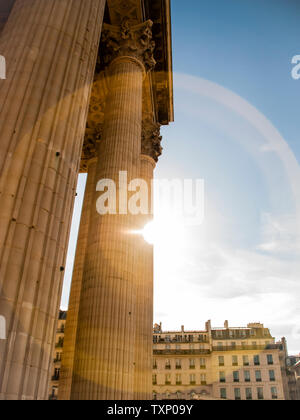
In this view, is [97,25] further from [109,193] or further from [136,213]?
[136,213]

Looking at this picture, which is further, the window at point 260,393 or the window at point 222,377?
the window at point 222,377

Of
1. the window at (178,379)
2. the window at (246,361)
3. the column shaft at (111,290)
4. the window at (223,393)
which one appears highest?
the window at (246,361)

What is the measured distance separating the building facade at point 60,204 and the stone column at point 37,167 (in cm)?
2

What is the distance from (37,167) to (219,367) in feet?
268

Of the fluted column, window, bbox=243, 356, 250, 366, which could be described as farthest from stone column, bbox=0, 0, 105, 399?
window, bbox=243, 356, 250, 366

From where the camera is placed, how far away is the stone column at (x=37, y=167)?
733 centimetres

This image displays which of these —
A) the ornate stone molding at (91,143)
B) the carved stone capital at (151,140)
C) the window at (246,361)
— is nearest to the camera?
the carved stone capital at (151,140)

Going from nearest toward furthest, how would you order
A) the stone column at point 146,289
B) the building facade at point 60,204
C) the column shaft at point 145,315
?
the building facade at point 60,204, the column shaft at point 145,315, the stone column at point 146,289

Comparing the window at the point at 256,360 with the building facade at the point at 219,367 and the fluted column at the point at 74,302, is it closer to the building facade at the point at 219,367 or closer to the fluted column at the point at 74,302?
the building facade at the point at 219,367


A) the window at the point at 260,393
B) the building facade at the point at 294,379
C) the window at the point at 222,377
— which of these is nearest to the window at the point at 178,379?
the window at the point at 222,377

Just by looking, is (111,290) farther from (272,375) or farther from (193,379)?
(272,375)

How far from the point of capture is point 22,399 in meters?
6.82

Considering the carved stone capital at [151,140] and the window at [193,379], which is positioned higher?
the carved stone capital at [151,140]
